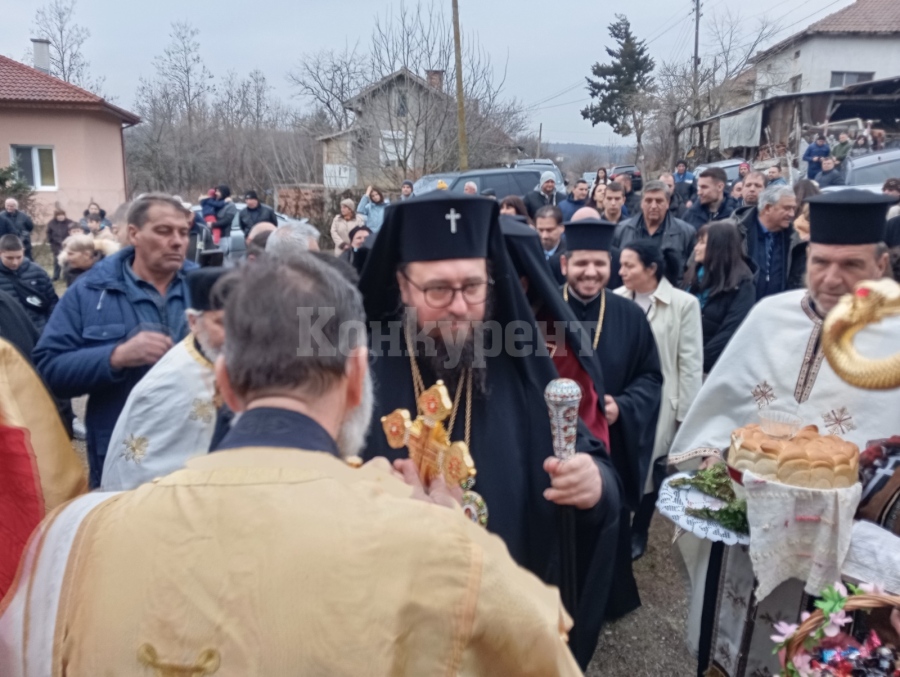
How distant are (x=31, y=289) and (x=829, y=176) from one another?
417 inches

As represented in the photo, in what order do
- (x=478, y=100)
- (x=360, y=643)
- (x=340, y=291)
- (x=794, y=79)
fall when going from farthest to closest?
(x=794, y=79)
(x=478, y=100)
(x=340, y=291)
(x=360, y=643)

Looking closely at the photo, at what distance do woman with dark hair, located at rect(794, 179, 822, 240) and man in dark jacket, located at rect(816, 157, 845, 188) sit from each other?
190 inches

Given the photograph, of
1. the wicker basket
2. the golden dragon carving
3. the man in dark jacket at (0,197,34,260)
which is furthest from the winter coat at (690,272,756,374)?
the man in dark jacket at (0,197,34,260)

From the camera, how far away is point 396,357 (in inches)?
99.6

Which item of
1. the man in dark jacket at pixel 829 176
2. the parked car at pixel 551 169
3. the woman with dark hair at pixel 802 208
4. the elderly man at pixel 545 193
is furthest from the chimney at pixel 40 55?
the woman with dark hair at pixel 802 208

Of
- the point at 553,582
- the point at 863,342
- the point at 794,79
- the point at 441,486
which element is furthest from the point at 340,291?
the point at 794,79

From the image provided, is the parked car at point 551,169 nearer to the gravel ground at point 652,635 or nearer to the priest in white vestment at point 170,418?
the gravel ground at point 652,635

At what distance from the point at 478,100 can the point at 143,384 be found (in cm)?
2104

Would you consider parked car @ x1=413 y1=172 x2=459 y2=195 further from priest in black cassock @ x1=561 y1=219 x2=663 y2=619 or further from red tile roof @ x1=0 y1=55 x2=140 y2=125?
red tile roof @ x1=0 y1=55 x2=140 y2=125

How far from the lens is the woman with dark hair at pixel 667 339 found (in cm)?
426

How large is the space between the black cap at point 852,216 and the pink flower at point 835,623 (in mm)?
1498

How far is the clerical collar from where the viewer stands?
114cm

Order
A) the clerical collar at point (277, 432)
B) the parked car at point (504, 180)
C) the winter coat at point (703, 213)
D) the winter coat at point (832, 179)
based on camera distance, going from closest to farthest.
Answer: the clerical collar at point (277, 432) → the winter coat at point (703, 213) → the winter coat at point (832, 179) → the parked car at point (504, 180)

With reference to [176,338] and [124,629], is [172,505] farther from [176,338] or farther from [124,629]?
[176,338]
